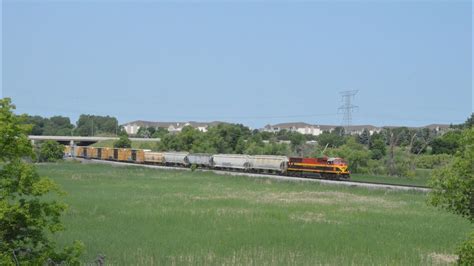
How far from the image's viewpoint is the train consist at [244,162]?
59.7m

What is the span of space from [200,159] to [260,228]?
6029 cm

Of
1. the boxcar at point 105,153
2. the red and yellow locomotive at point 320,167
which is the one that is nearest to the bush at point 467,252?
the red and yellow locomotive at point 320,167

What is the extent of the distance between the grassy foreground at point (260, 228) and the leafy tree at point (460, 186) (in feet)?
22.9

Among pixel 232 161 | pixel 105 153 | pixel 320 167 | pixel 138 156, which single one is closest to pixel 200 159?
pixel 232 161

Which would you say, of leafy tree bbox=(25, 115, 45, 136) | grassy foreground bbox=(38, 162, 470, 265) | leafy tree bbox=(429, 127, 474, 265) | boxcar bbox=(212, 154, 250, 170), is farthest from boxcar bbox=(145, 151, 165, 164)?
leafy tree bbox=(429, 127, 474, 265)

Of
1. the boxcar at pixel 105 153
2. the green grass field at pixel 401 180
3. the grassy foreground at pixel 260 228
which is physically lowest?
the grassy foreground at pixel 260 228

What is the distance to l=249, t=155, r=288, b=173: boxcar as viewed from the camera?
67.2 metres

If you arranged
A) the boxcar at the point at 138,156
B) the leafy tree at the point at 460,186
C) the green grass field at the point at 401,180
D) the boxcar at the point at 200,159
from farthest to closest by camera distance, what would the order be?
the boxcar at the point at 138,156, the boxcar at the point at 200,159, the green grass field at the point at 401,180, the leafy tree at the point at 460,186

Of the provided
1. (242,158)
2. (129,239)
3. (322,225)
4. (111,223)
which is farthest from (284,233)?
(242,158)

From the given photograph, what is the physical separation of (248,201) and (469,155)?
85.3 ft

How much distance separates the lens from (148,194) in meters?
39.9

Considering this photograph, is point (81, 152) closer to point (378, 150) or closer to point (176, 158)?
point (176, 158)

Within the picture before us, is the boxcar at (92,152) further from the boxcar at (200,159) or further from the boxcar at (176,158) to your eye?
the boxcar at (200,159)

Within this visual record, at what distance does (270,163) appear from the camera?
229 feet
